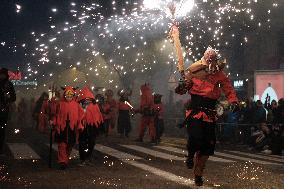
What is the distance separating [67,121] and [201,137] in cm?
335

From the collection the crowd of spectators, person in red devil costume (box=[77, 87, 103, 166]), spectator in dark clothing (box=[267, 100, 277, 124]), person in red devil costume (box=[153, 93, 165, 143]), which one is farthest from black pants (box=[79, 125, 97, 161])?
spectator in dark clothing (box=[267, 100, 277, 124])

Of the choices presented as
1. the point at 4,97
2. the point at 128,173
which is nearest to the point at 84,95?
the point at 4,97

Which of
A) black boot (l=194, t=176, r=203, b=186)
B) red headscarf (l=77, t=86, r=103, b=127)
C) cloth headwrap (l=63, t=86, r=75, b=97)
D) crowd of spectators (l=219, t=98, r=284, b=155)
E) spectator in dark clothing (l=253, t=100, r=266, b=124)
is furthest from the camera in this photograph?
spectator in dark clothing (l=253, t=100, r=266, b=124)

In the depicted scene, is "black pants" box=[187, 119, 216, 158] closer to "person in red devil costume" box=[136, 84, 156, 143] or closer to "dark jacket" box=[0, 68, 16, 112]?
"dark jacket" box=[0, 68, 16, 112]

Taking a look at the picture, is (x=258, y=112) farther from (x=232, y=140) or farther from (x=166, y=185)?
(x=166, y=185)

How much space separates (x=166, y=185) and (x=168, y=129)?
65.2 feet

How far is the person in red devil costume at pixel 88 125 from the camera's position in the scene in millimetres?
10077

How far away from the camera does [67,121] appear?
31.8 feet

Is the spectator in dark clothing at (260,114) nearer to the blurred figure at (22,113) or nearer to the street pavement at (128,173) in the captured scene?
the street pavement at (128,173)

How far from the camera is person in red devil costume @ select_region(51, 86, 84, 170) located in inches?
376

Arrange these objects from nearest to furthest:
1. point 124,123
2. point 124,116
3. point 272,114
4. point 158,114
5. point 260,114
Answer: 1. point 272,114
2. point 260,114
3. point 158,114
4. point 124,123
5. point 124,116

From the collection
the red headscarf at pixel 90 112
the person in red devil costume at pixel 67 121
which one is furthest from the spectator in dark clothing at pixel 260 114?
the person in red devil costume at pixel 67 121

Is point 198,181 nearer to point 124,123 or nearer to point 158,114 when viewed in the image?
point 158,114

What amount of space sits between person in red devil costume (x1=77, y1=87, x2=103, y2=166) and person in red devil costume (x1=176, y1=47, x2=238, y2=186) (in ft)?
9.80
